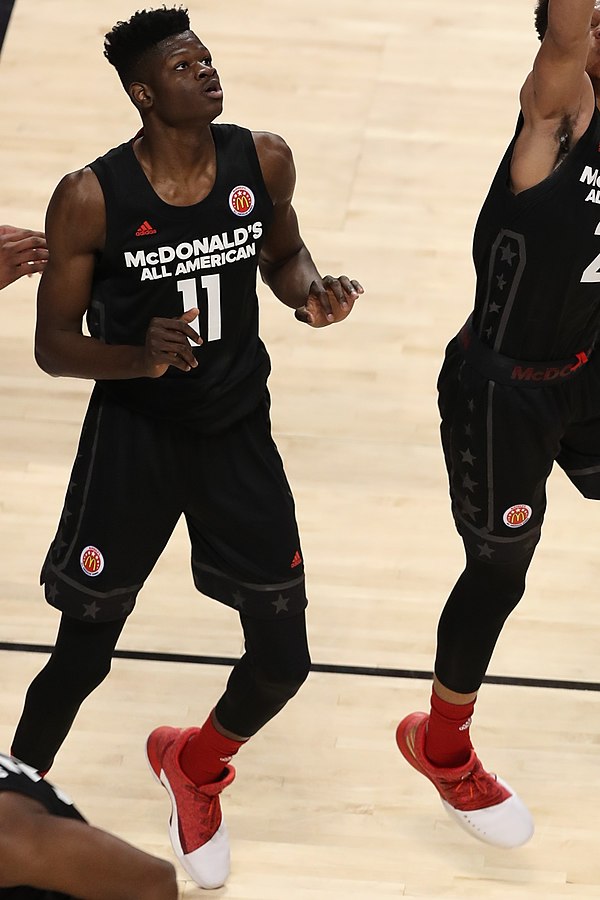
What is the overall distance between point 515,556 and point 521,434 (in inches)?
12.7

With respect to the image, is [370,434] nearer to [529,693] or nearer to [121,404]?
[529,693]

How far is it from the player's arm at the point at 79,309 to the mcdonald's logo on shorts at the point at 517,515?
0.90m

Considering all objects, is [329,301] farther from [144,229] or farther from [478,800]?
[478,800]

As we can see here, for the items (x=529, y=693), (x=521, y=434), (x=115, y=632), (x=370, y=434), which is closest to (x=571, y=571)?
(x=529, y=693)

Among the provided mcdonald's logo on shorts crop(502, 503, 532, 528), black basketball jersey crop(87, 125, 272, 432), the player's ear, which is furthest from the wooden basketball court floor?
the player's ear

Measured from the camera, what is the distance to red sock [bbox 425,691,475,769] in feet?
12.1

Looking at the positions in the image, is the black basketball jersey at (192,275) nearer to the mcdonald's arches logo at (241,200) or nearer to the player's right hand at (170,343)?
the mcdonald's arches logo at (241,200)

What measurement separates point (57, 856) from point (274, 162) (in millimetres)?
1658

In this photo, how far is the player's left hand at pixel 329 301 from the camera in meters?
3.11

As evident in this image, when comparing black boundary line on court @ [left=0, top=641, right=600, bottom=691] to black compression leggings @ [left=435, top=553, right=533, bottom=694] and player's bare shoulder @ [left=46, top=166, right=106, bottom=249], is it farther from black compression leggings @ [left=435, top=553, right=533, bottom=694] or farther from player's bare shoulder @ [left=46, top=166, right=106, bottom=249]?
player's bare shoulder @ [left=46, top=166, right=106, bottom=249]

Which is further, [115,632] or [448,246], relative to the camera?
[448,246]

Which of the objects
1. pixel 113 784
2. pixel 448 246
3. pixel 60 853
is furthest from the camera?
pixel 448 246

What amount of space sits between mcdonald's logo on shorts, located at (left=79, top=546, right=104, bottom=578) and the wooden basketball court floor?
2.59 feet

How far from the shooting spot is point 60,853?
7.02 feet
